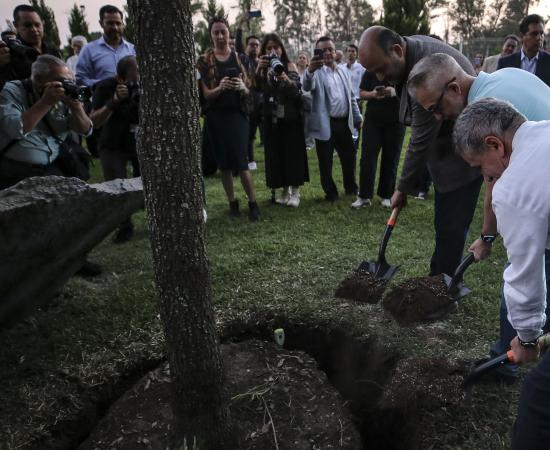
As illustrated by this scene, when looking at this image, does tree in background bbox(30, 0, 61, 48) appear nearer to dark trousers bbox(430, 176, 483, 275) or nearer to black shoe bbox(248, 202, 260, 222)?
black shoe bbox(248, 202, 260, 222)

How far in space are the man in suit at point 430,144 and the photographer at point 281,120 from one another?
2.06 m

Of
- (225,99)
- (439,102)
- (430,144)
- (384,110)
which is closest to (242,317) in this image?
(430,144)

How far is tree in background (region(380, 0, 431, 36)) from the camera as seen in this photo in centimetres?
1268

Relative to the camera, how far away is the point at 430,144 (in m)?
2.88

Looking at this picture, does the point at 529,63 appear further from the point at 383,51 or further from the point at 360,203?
the point at 383,51

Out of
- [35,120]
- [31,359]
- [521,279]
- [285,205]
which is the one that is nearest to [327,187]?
[285,205]

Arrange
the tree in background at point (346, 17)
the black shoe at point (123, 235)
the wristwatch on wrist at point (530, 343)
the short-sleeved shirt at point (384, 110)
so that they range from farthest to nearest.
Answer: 1. the tree in background at point (346, 17)
2. the short-sleeved shirt at point (384, 110)
3. the black shoe at point (123, 235)
4. the wristwatch on wrist at point (530, 343)

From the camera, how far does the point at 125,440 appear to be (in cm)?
217

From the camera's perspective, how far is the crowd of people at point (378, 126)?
A: 1.49 meters

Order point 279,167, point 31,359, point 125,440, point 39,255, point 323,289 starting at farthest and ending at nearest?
1. point 279,167
2. point 323,289
3. point 31,359
4. point 39,255
5. point 125,440

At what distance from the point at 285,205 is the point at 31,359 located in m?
3.50

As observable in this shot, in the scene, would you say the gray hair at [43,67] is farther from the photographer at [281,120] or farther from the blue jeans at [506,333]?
the blue jeans at [506,333]

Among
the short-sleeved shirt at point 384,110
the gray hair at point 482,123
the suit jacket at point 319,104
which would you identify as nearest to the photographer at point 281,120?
the suit jacket at point 319,104

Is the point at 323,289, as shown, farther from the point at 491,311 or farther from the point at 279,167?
the point at 279,167
